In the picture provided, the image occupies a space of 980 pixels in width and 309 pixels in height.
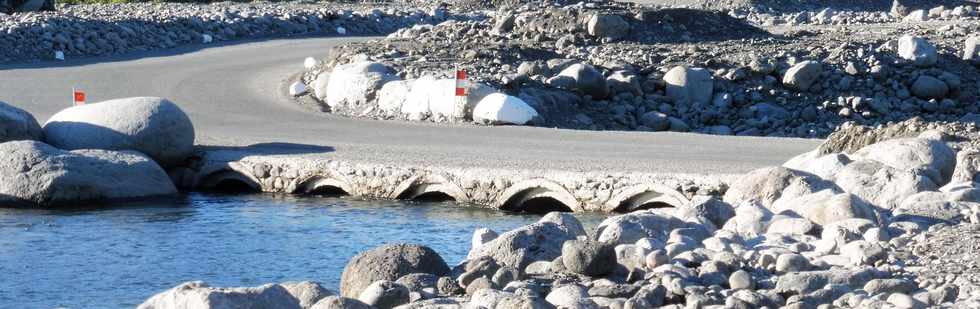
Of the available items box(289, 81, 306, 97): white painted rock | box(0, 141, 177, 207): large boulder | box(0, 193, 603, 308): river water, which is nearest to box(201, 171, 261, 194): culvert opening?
box(0, 193, 603, 308): river water

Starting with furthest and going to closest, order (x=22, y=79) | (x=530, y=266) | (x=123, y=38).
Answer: (x=123, y=38) < (x=22, y=79) < (x=530, y=266)

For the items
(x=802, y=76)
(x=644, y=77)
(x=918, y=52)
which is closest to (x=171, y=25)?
(x=644, y=77)

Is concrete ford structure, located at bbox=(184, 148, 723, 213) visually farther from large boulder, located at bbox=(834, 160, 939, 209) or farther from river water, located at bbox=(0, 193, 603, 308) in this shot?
large boulder, located at bbox=(834, 160, 939, 209)

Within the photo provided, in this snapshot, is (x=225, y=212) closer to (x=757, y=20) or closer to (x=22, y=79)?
(x=22, y=79)

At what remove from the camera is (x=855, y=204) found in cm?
1226

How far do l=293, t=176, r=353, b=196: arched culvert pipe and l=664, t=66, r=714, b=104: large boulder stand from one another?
33.0ft

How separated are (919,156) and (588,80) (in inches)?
444

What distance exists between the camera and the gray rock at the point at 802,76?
27656mm

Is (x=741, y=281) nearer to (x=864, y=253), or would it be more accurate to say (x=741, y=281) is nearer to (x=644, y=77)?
(x=864, y=253)

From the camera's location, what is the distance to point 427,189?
58.1ft

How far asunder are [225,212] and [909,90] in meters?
16.6

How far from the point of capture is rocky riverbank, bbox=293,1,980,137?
24.4 m

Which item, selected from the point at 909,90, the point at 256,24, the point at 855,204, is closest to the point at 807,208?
the point at 855,204

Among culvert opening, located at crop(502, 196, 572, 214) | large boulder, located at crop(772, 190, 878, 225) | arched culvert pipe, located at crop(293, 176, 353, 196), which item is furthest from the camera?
arched culvert pipe, located at crop(293, 176, 353, 196)
